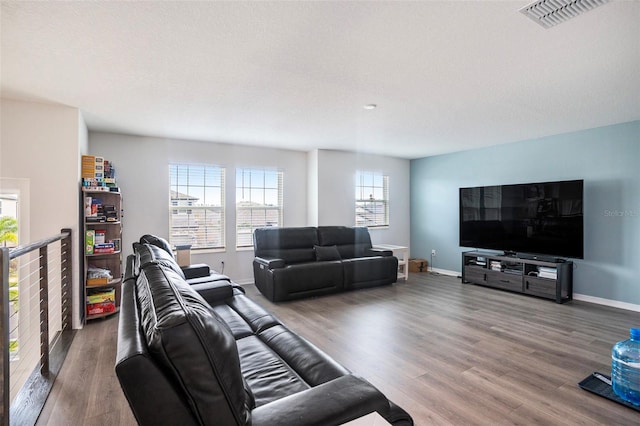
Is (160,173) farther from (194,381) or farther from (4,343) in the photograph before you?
(194,381)

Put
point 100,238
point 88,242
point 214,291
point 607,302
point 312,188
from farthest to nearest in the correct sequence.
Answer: point 312,188, point 607,302, point 100,238, point 88,242, point 214,291

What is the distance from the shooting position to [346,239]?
6.02 meters

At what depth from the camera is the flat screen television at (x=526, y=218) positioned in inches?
184

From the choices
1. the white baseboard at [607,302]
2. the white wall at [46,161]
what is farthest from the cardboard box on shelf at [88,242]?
the white baseboard at [607,302]

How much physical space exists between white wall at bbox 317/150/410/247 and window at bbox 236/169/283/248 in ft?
2.65

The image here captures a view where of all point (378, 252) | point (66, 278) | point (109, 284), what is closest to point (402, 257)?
point (378, 252)

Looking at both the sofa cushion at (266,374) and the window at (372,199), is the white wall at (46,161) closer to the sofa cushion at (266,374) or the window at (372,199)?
the sofa cushion at (266,374)

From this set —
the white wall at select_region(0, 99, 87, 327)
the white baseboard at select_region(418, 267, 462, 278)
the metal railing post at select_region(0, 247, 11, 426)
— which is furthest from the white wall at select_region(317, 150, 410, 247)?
the metal railing post at select_region(0, 247, 11, 426)

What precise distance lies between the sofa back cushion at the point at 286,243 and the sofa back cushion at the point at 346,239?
0.64 ft

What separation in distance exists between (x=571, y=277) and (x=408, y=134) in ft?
10.2

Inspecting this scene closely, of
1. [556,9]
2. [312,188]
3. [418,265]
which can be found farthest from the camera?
[418,265]

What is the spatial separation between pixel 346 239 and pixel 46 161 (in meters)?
4.31

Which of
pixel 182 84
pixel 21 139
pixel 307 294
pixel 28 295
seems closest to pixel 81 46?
pixel 182 84

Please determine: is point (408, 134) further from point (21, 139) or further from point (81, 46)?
point (21, 139)
